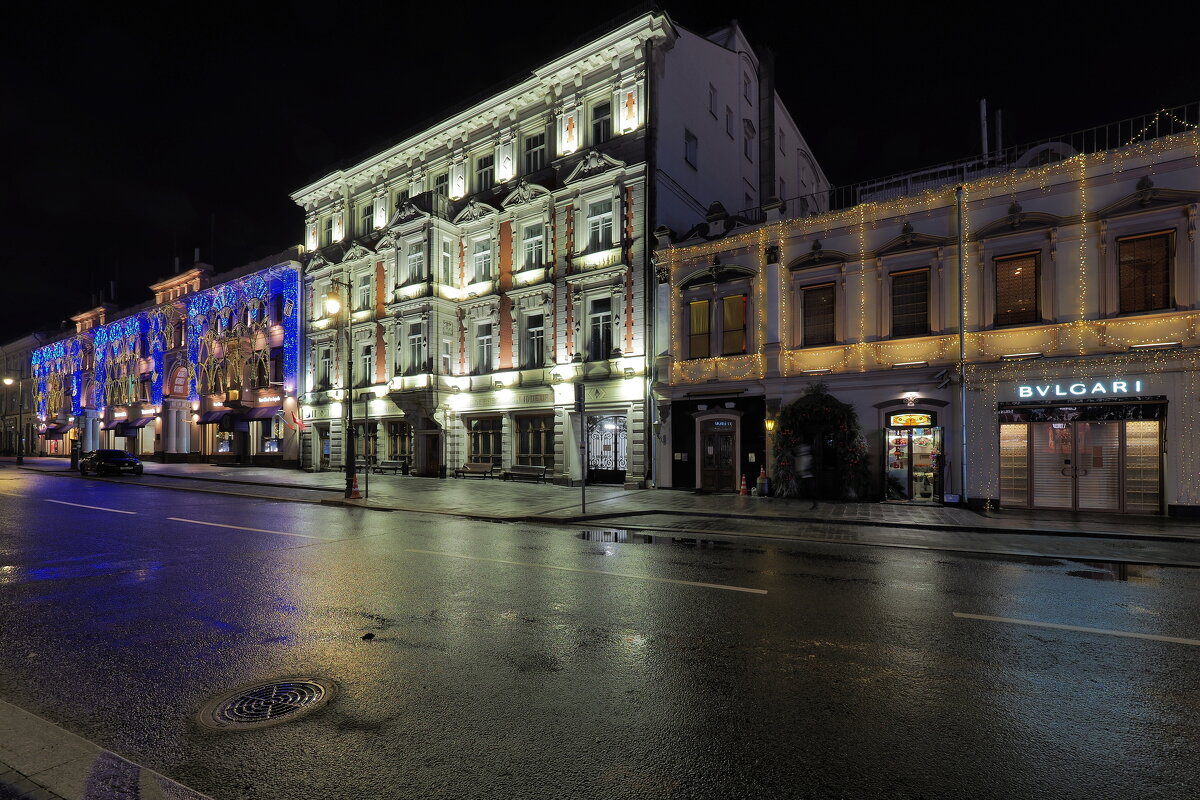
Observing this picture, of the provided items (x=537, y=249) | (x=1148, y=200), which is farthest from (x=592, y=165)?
(x=1148, y=200)

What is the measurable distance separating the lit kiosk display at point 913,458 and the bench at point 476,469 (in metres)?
16.5

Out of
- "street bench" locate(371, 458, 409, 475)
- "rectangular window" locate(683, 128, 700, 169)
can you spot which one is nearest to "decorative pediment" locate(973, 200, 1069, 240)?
"rectangular window" locate(683, 128, 700, 169)

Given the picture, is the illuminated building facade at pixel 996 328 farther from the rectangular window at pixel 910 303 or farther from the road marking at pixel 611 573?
the road marking at pixel 611 573

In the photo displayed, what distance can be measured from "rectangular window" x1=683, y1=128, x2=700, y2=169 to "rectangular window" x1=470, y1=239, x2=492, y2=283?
10.1 m

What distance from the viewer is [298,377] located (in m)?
34.9

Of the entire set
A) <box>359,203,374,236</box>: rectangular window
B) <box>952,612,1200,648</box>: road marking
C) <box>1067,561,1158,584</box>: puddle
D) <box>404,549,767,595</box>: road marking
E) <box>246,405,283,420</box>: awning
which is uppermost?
<box>359,203,374,236</box>: rectangular window

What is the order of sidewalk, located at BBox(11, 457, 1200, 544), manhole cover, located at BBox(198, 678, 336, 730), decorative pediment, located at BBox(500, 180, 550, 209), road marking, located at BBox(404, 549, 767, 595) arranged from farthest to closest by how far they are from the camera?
decorative pediment, located at BBox(500, 180, 550, 209)
sidewalk, located at BBox(11, 457, 1200, 544)
road marking, located at BBox(404, 549, 767, 595)
manhole cover, located at BBox(198, 678, 336, 730)

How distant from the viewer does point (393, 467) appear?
1194 inches

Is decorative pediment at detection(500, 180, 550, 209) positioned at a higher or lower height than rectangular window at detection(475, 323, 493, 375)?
higher

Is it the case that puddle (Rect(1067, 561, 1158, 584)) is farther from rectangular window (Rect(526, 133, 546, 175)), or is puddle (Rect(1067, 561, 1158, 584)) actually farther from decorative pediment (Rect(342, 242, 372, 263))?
decorative pediment (Rect(342, 242, 372, 263))

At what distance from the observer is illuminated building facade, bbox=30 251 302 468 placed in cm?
3597

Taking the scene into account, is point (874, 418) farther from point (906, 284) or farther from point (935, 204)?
point (935, 204)

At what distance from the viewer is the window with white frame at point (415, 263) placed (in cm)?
2884

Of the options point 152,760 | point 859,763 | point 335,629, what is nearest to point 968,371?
point 859,763
